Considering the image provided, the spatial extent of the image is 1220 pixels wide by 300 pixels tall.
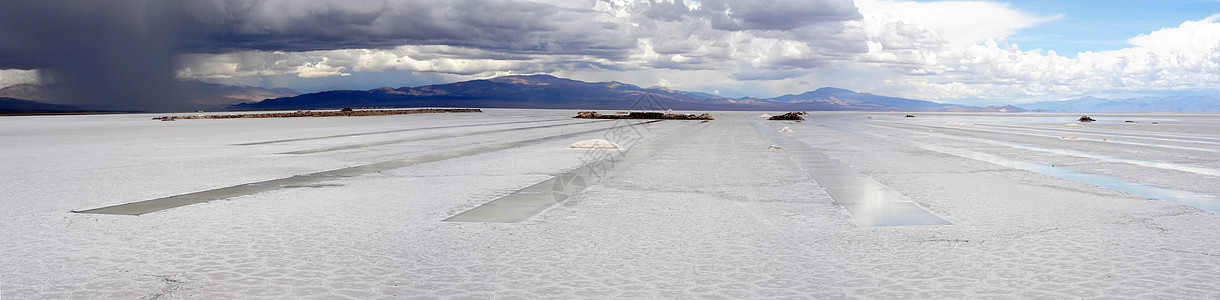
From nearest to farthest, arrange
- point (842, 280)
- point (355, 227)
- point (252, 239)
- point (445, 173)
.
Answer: point (842, 280)
point (252, 239)
point (355, 227)
point (445, 173)

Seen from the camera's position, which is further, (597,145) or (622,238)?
(597,145)

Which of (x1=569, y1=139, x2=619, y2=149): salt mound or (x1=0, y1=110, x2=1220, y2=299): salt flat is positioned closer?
(x1=0, y1=110, x2=1220, y2=299): salt flat

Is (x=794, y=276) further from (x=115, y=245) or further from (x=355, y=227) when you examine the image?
(x=115, y=245)

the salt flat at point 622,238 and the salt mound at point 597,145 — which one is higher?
the salt flat at point 622,238

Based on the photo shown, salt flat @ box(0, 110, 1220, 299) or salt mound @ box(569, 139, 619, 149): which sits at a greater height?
salt flat @ box(0, 110, 1220, 299)

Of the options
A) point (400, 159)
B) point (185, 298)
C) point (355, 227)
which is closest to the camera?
point (185, 298)

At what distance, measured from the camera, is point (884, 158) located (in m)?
16.1

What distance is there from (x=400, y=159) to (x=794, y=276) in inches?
486

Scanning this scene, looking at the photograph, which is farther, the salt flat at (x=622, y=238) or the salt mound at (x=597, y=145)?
the salt mound at (x=597, y=145)

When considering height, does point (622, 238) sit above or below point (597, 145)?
above

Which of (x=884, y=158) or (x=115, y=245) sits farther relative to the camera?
(x=884, y=158)

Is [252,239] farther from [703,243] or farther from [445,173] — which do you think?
[445,173]

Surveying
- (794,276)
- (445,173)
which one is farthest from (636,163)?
(794,276)

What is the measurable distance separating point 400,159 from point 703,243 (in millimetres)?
11129
